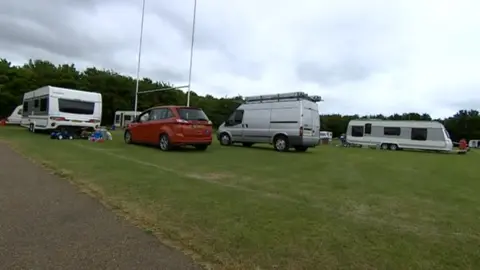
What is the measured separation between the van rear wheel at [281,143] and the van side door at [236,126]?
2115 mm

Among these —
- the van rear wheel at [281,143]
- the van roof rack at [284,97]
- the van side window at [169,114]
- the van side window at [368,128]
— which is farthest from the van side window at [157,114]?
the van side window at [368,128]

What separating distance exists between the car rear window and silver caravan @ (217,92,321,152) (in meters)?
3.77

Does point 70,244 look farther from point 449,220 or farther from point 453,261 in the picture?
point 449,220

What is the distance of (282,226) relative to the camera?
462cm

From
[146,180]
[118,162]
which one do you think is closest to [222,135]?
[118,162]

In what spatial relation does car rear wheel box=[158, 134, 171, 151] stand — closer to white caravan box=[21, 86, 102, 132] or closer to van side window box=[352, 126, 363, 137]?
white caravan box=[21, 86, 102, 132]

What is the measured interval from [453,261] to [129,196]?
4376mm

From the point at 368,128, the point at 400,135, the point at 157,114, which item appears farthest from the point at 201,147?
the point at 368,128

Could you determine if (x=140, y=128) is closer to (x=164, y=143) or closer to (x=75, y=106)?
(x=164, y=143)

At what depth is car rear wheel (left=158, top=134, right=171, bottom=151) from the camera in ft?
48.9

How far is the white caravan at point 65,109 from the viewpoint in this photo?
20.6 m

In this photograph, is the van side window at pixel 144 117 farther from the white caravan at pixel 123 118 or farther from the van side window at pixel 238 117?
the white caravan at pixel 123 118

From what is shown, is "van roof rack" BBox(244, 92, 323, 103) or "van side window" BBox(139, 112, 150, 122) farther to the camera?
"van roof rack" BBox(244, 92, 323, 103)

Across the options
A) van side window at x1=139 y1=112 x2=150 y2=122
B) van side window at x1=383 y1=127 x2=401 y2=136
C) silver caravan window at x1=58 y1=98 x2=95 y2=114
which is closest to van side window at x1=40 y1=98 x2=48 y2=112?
silver caravan window at x1=58 y1=98 x2=95 y2=114
